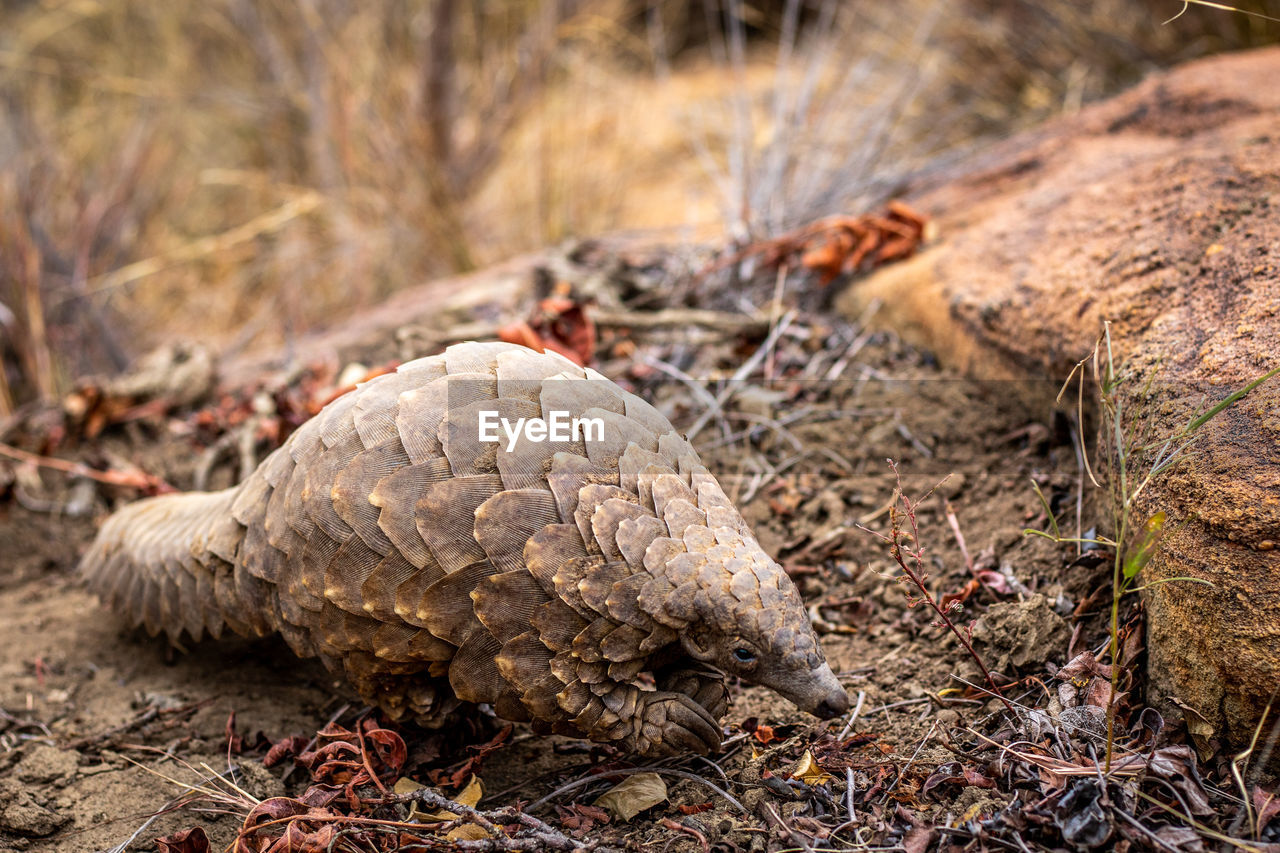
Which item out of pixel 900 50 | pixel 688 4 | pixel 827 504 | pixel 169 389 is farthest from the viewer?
pixel 688 4

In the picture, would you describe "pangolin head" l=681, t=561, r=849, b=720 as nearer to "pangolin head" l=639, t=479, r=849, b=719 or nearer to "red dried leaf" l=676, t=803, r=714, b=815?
"pangolin head" l=639, t=479, r=849, b=719

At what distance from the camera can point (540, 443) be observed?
6.14 feet

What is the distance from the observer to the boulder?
1.71 metres

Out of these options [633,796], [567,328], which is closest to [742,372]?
[567,328]

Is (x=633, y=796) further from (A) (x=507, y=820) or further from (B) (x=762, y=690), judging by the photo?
(B) (x=762, y=690)

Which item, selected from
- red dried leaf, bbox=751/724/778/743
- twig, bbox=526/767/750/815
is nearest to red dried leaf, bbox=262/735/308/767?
twig, bbox=526/767/750/815

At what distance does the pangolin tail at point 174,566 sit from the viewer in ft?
7.41

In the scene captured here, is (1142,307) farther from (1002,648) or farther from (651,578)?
(651,578)

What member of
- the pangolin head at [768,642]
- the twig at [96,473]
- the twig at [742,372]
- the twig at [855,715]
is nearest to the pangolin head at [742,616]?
the pangolin head at [768,642]

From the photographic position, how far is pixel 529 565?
1.77 metres

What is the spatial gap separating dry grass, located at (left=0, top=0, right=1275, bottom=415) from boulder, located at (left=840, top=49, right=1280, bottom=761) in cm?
84

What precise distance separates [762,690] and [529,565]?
0.76 meters

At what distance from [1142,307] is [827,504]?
38.2 inches

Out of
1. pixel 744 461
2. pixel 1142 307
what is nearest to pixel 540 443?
pixel 744 461
